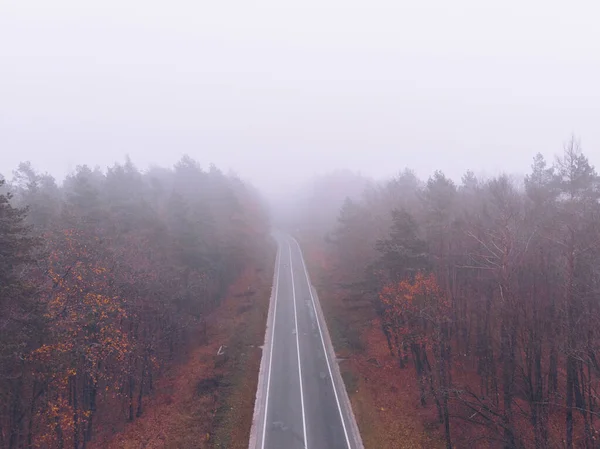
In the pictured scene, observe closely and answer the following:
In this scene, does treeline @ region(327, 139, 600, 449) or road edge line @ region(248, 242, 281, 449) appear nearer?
treeline @ region(327, 139, 600, 449)

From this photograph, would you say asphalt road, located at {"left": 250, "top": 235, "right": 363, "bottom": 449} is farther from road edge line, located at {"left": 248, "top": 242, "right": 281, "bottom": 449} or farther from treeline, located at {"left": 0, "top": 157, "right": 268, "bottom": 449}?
treeline, located at {"left": 0, "top": 157, "right": 268, "bottom": 449}

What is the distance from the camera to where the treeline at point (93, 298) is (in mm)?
14789

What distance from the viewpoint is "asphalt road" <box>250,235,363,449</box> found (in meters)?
20.7

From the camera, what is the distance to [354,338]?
33438mm

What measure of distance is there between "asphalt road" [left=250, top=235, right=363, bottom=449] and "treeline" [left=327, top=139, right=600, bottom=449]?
17.7 ft

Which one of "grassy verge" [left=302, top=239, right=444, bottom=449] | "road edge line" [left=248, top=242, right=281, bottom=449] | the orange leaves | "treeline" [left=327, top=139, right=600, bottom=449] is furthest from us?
the orange leaves

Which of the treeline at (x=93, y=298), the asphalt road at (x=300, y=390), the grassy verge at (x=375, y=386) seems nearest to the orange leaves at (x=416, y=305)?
the grassy verge at (x=375, y=386)

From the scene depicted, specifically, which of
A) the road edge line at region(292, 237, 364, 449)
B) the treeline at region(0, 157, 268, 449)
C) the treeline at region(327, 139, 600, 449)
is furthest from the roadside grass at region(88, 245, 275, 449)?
the treeline at region(327, 139, 600, 449)

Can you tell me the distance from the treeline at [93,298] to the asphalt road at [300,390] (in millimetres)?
7685

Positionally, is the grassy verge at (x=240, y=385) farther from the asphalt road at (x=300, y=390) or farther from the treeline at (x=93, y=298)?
the treeline at (x=93, y=298)

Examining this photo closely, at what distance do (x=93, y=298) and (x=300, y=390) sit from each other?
50.0ft

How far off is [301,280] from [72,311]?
130 ft

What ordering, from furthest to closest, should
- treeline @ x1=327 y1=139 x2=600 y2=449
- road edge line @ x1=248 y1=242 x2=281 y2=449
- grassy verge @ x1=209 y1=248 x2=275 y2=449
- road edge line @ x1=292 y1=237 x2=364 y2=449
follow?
1. road edge line @ x1=292 y1=237 x2=364 y2=449
2. road edge line @ x1=248 y1=242 x2=281 y2=449
3. grassy verge @ x1=209 y1=248 x2=275 y2=449
4. treeline @ x1=327 y1=139 x2=600 y2=449

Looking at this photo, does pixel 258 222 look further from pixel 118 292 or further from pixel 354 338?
pixel 118 292
